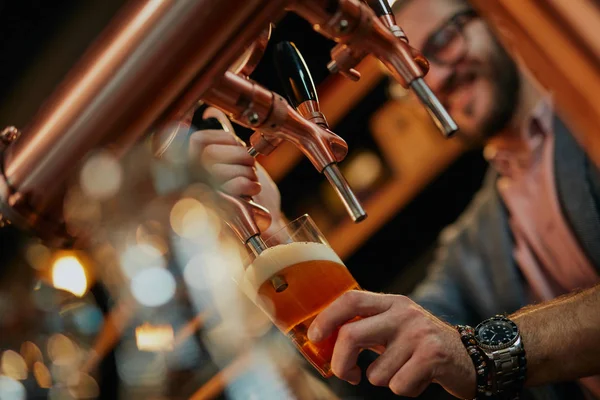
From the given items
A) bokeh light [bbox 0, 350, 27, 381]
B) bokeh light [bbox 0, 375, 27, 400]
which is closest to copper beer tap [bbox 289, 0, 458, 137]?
bokeh light [bbox 0, 350, 27, 381]

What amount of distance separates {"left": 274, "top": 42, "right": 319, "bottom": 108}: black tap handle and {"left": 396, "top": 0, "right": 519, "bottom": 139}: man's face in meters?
1.53

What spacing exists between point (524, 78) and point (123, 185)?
1953mm

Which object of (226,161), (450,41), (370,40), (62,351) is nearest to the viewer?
(370,40)

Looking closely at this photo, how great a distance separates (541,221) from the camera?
76.0 inches

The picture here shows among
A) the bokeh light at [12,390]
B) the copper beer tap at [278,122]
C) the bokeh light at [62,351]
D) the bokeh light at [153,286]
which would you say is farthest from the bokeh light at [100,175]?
the bokeh light at [153,286]

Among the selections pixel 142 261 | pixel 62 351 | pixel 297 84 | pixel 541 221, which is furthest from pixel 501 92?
pixel 62 351

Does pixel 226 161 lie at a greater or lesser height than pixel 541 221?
greater

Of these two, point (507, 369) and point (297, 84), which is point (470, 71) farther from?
point (297, 84)

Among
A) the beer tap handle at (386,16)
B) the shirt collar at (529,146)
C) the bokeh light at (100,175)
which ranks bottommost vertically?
the shirt collar at (529,146)

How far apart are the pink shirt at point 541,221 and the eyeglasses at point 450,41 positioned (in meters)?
0.37

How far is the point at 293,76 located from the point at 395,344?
399 millimetres

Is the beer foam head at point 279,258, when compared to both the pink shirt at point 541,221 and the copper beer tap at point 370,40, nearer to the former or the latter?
the copper beer tap at point 370,40

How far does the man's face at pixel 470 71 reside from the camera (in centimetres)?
223

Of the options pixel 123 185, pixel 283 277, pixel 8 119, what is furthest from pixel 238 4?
pixel 8 119
